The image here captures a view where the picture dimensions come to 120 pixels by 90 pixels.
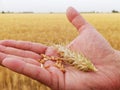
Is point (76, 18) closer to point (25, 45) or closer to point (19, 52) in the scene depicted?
point (25, 45)

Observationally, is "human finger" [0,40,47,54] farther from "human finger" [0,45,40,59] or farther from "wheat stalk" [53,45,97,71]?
"wheat stalk" [53,45,97,71]

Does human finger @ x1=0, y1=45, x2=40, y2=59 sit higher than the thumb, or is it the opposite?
the thumb

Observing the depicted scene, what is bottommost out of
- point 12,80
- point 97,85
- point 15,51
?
point 12,80

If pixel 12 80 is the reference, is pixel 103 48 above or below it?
above

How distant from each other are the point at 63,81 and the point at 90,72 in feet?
0.82

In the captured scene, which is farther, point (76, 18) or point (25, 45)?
point (76, 18)

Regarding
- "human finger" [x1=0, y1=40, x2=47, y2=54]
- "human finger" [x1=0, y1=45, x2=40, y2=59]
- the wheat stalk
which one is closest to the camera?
the wheat stalk

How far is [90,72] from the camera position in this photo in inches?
102

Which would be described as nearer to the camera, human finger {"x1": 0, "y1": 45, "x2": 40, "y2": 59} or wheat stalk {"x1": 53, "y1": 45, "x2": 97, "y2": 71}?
wheat stalk {"x1": 53, "y1": 45, "x2": 97, "y2": 71}

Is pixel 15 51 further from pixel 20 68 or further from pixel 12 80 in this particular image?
pixel 12 80

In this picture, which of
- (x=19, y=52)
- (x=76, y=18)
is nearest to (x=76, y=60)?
(x=19, y=52)

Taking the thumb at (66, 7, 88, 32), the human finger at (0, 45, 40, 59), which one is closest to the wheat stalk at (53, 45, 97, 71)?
the human finger at (0, 45, 40, 59)

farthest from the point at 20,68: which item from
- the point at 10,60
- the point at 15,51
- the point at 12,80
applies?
the point at 12,80

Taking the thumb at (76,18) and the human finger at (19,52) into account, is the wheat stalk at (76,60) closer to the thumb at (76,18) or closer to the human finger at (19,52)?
the human finger at (19,52)
